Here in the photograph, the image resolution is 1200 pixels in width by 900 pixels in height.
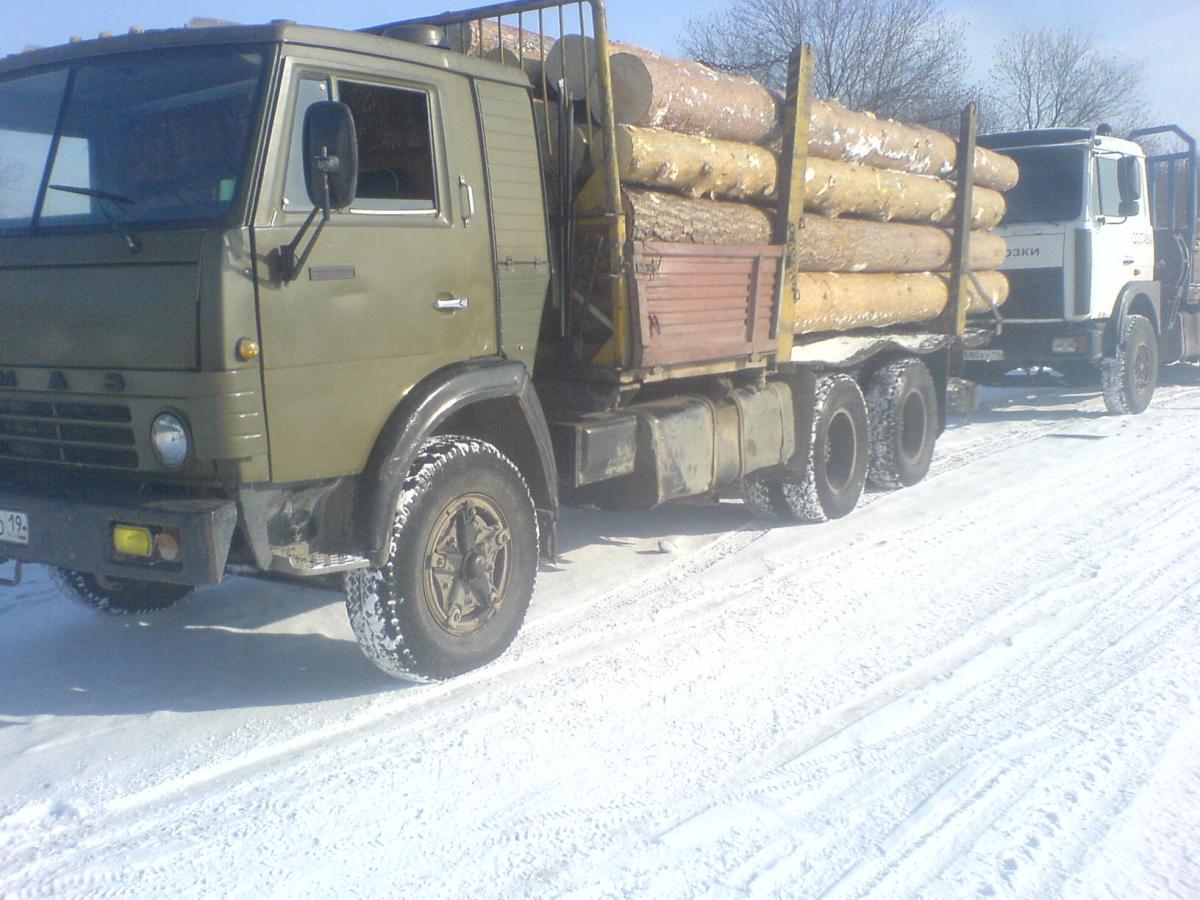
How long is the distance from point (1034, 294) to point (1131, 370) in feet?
5.00

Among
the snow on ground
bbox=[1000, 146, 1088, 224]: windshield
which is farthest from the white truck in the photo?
the snow on ground

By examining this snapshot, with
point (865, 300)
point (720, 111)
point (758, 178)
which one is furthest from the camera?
point (865, 300)

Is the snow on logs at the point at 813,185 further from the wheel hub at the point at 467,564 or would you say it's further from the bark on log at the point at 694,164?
the wheel hub at the point at 467,564

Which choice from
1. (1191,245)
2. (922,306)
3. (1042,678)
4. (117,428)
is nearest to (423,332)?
(117,428)

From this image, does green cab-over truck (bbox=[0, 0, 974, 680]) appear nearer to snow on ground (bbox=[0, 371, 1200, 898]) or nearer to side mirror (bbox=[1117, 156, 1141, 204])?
snow on ground (bbox=[0, 371, 1200, 898])

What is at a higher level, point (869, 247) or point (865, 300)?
point (869, 247)

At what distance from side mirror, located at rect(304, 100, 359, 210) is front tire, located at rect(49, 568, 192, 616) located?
2287 mm

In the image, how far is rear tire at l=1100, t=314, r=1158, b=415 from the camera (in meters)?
11.8

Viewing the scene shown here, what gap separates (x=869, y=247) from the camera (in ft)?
27.3

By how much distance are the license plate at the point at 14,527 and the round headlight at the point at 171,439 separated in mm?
664

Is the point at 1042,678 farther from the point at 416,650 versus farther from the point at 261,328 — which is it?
the point at 261,328

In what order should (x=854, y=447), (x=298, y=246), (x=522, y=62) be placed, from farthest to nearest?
1. (x=854, y=447)
2. (x=522, y=62)
3. (x=298, y=246)

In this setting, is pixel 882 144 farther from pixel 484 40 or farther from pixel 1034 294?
pixel 1034 294

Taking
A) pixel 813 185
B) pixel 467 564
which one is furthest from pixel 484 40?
pixel 467 564
